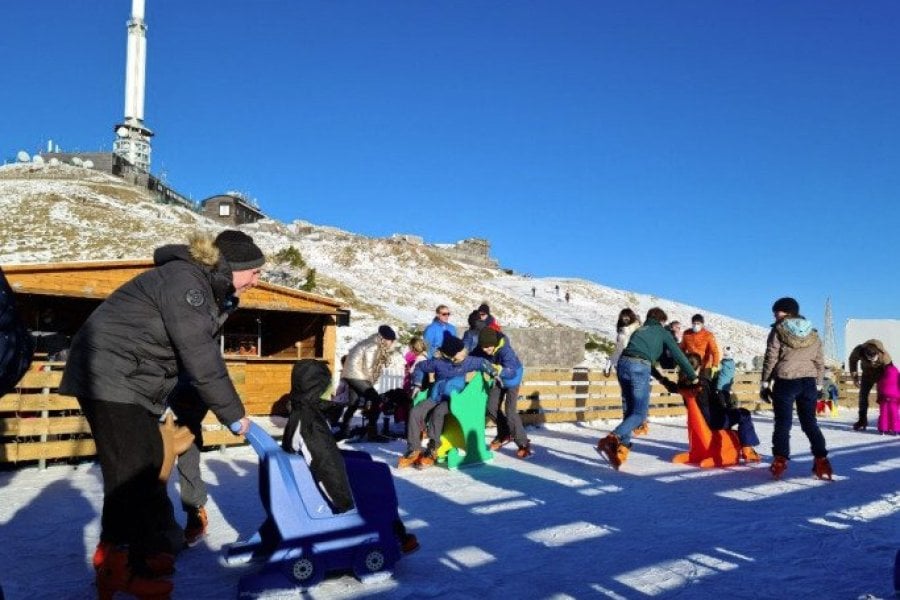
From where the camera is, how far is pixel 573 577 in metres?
3.44

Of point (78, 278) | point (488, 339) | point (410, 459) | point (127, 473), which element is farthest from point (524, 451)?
point (78, 278)

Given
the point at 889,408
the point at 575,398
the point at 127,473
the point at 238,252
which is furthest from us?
the point at 575,398

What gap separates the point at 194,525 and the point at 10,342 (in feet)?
7.95

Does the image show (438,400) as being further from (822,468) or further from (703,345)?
(703,345)

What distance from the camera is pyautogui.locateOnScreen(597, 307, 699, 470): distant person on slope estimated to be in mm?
6805

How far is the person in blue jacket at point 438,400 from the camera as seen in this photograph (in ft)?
22.2

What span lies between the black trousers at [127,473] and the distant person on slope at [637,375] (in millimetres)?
4932

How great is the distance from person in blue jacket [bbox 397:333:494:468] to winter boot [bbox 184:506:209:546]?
282cm

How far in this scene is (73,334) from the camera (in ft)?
41.7

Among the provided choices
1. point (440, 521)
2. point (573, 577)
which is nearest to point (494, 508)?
point (440, 521)

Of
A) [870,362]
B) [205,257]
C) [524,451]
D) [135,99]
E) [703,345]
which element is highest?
[135,99]

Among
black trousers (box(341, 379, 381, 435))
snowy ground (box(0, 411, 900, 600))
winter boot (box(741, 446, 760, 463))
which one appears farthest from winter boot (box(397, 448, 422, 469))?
winter boot (box(741, 446, 760, 463))

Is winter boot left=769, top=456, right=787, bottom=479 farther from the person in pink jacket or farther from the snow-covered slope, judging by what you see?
the snow-covered slope

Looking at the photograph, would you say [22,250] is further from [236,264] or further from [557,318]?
[236,264]
